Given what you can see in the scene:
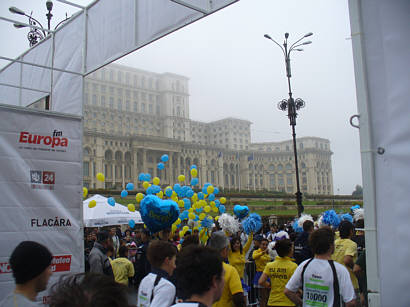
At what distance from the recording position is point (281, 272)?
15.2ft

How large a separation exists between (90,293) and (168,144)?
3246 inches

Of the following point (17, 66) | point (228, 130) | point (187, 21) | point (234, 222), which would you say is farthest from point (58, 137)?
point (228, 130)

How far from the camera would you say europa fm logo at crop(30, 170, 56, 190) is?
448cm

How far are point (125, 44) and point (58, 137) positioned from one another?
1858mm

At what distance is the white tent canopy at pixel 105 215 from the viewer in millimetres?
14156

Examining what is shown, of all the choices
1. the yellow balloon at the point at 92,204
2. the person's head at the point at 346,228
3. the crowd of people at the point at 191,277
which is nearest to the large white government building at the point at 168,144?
the yellow balloon at the point at 92,204

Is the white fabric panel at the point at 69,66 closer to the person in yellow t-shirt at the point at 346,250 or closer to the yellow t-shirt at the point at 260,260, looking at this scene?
the yellow t-shirt at the point at 260,260

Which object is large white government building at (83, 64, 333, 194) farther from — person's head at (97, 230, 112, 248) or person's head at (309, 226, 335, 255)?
person's head at (309, 226, 335, 255)

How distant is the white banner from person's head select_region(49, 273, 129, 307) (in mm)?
3008

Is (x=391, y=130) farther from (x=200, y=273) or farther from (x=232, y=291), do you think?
(x=232, y=291)

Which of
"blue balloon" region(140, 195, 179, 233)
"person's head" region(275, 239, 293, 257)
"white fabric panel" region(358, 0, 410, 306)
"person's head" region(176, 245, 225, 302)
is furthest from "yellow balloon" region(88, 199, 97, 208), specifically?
"white fabric panel" region(358, 0, 410, 306)

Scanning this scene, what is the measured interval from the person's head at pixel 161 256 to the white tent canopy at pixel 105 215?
1102 centimetres

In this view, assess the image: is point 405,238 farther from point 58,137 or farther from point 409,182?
point 58,137

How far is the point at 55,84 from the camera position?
676 cm
